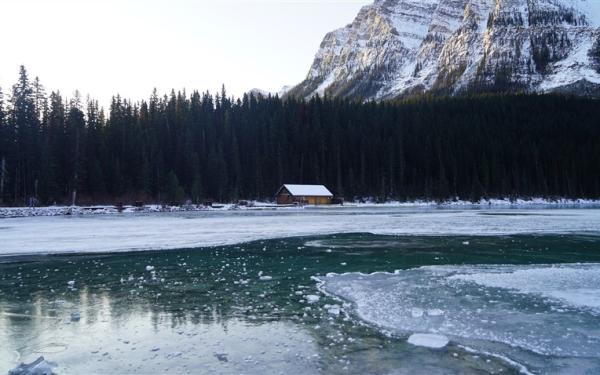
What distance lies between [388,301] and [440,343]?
3203 millimetres

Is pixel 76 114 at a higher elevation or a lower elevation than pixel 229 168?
higher

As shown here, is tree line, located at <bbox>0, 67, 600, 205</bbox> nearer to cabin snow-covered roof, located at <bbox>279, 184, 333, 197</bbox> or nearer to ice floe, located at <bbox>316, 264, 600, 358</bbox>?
cabin snow-covered roof, located at <bbox>279, 184, 333, 197</bbox>

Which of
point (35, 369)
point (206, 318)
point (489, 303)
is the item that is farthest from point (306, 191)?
point (35, 369)

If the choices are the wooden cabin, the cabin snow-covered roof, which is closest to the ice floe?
the wooden cabin

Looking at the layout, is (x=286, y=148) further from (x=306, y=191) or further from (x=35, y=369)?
(x=35, y=369)

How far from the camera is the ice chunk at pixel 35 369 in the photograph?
6.56 m

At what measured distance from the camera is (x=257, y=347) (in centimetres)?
791

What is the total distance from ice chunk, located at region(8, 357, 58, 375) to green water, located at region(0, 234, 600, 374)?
0.17 m

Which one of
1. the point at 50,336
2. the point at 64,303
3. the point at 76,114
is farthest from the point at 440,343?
the point at 76,114

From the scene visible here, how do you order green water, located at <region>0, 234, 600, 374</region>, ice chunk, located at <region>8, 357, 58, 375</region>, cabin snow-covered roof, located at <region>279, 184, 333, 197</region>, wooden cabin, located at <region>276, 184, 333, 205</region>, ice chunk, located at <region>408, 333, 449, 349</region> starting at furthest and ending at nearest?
cabin snow-covered roof, located at <region>279, 184, 333, 197</region>
wooden cabin, located at <region>276, 184, 333, 205</region>
ice chunk, located at <region>408, 333, 449, 349</region>
green water, located at <region>0, 234, 600, 374</region>
ice chunk, located at <region>8, 357, 58, 375</region>

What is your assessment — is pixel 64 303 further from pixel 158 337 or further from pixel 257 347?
pixel 257 347

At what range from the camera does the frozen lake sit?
7.30 m

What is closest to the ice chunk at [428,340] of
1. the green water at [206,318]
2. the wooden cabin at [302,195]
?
the green water at [206,318]

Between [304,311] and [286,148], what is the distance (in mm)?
107793
